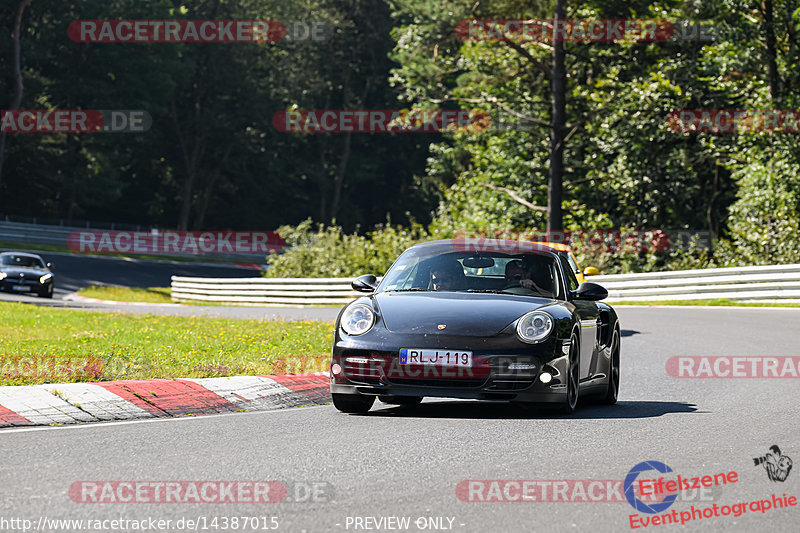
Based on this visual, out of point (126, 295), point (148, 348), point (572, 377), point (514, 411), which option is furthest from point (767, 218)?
point (572, 377)

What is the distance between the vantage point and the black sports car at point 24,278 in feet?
113

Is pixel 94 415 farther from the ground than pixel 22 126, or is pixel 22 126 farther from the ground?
pixel 22 126

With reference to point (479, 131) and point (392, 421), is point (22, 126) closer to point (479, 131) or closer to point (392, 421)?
point (479, 131)

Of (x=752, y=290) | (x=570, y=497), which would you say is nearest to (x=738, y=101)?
(x=752, y=290)

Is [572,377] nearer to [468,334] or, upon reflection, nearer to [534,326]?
[534,326]

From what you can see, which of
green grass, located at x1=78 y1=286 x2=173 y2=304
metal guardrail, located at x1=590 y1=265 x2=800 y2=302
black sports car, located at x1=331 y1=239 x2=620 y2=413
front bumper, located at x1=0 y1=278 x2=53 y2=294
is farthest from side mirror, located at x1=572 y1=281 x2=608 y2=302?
green grass, located at x1=78 y1=286 x2=173 y2=304

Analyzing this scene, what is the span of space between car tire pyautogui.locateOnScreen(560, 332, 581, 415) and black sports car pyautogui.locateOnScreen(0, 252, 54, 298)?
91.4 ft

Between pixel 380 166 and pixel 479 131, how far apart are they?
5202 cm

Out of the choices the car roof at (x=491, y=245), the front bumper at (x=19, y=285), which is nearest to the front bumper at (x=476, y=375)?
the car roof at (x=491, y=245)

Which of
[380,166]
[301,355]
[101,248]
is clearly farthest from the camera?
[380,166]

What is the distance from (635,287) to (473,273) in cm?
1975

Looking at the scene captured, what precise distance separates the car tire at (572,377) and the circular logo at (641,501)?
2263mm

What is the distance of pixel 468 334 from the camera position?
29.0ft

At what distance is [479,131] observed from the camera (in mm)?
39375
